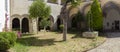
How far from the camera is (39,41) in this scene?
22406 mm

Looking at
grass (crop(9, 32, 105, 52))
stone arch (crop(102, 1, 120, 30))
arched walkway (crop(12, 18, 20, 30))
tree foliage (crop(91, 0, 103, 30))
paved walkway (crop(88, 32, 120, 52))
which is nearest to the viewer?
grass (crop(9, 32, 105, 52))

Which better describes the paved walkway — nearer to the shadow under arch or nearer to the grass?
the grass

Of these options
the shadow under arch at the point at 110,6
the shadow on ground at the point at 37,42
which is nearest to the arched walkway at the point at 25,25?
the shadow on ground at the point at 37,42

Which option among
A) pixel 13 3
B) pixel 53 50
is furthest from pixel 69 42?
pixel 13 3

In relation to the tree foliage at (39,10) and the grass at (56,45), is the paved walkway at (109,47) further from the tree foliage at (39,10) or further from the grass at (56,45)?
the tree foliage at (39,10)

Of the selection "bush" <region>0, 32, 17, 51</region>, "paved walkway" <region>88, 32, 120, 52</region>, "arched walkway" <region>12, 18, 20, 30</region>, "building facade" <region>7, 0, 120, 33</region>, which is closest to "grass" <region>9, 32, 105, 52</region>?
"paved walkway" <region>88, 32, 120, 52</region>

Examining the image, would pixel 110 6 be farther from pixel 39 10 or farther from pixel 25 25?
pixel 25 25

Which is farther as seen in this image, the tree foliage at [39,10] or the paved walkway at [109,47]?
the tree foliage at [39,10]

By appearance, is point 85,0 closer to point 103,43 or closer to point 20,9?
point 20,9

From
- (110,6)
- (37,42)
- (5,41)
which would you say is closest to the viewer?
(5,41)

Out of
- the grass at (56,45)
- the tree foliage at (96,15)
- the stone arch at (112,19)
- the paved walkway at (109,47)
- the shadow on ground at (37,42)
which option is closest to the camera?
the grass at (56,45)

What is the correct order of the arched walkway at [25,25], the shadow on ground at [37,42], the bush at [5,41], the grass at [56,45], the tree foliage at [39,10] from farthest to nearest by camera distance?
1. the arched walkway at [25,25]
2. the tree foliage at [39,10]
3. the shadow on ground at [37,42]
4. the grass at [56,45]
5. the bush at [5,41]

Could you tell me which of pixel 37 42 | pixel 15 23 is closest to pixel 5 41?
pixel 37 42

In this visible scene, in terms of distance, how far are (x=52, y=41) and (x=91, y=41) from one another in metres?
4.05
